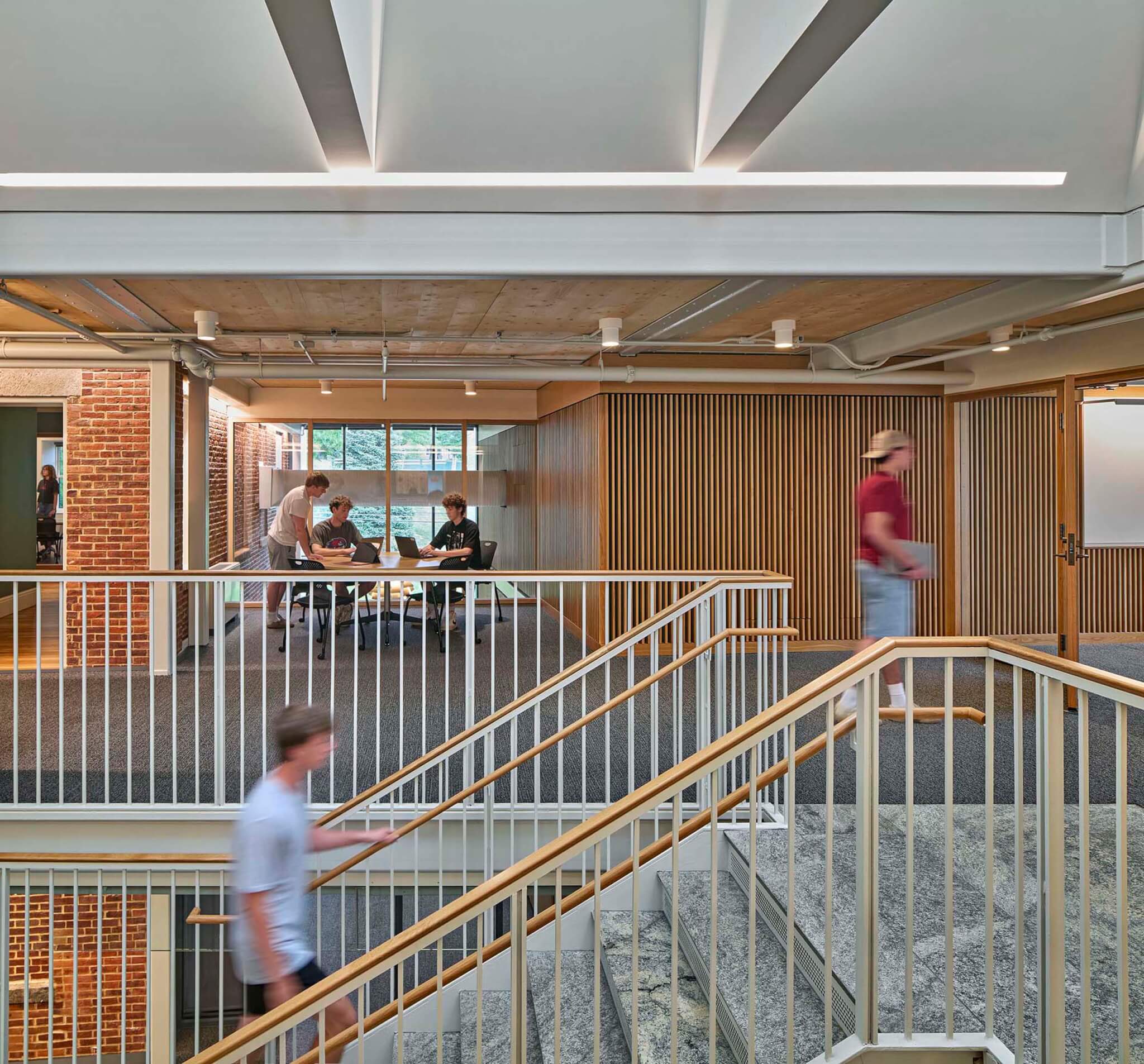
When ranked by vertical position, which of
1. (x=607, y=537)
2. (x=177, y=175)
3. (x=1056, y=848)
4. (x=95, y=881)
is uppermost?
(x=177, y=175)

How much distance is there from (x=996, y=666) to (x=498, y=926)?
5.23 meters

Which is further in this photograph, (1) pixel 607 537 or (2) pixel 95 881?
(1) pixel 607 537

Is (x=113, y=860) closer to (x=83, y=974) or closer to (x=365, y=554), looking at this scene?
(x=83, y=974)

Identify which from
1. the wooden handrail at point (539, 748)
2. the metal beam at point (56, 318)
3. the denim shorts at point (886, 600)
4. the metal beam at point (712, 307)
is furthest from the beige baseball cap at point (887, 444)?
the metal beam at point (56, 318)

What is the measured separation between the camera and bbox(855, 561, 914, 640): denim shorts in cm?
448

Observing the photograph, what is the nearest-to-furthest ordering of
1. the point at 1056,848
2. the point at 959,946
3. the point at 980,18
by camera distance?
the point at 1056,848 → the point at 959,946 → the point at 980,18

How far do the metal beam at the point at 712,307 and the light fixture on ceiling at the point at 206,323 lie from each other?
128 inches

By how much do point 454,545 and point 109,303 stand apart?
12.3 feet

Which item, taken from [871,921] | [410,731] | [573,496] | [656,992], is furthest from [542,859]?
[573,496]

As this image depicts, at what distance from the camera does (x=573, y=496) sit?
386 inches

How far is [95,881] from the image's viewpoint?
4.79 metres

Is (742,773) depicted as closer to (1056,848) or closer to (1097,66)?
(1056,848)

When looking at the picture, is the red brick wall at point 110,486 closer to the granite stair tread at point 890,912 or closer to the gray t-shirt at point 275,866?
the gray t-shirt at point 275,866

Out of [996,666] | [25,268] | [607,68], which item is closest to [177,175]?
[25,268]
